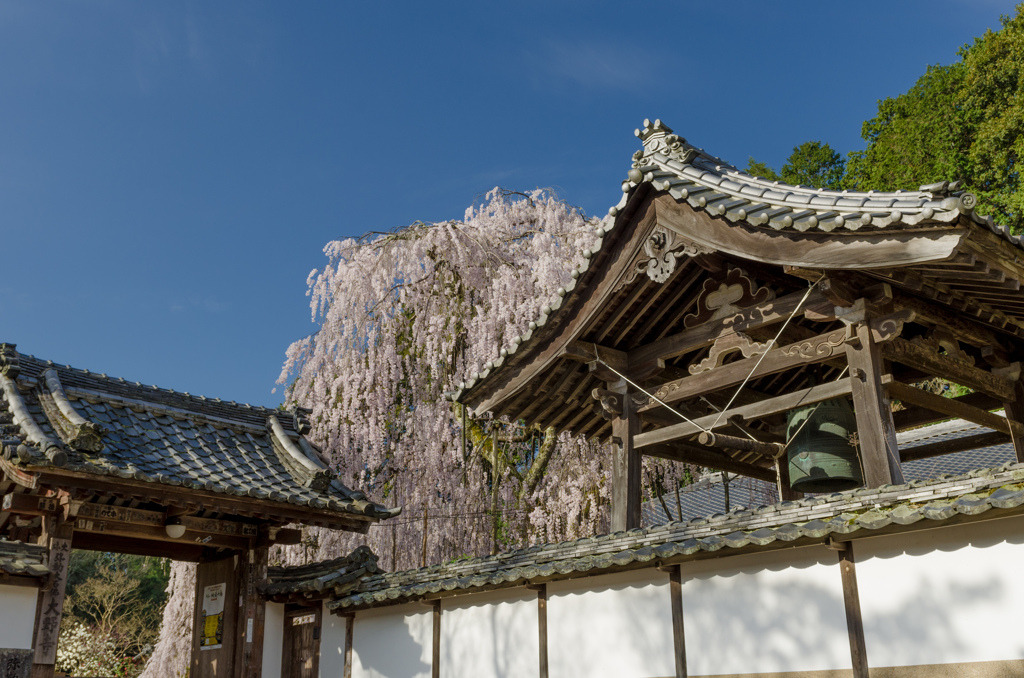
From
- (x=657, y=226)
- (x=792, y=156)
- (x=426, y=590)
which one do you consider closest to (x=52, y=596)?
(x=426, y=590)

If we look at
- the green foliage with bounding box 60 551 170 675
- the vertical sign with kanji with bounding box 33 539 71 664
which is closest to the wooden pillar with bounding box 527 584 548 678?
the vertical sign with kanji with bounding box 33 539 71 664

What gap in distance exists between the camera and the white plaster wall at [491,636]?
21.8 feet

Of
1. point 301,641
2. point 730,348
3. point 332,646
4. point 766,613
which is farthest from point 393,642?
point 730,348

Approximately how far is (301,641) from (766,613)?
506 centimetres

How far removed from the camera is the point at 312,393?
13852 mm

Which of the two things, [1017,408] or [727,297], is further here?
[1017,408]

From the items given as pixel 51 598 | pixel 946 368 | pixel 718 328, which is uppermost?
pixel 718 328

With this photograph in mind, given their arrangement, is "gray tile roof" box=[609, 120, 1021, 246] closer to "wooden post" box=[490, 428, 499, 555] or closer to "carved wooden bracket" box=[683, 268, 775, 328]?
"carved wooden bracket" box=[683, 268, 775, 328]

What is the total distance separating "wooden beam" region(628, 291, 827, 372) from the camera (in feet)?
20.7

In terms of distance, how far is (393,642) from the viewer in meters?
7.61

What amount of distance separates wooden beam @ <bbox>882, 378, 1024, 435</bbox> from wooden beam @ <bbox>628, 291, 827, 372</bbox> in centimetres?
83

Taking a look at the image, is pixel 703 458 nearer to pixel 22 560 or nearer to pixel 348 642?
pixel 348 642

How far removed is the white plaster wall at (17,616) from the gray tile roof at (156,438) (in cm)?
107

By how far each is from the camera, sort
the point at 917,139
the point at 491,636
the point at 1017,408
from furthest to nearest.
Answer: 1. the point at 917,139
2. the point at 1017,408
3. the point at 491,636
